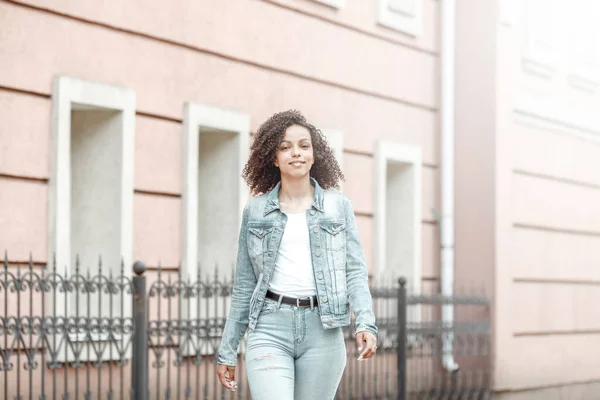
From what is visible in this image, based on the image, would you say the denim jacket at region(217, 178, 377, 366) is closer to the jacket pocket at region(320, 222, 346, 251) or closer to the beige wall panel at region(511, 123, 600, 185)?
the jacket pocket at region(320, 222, 346, 251)

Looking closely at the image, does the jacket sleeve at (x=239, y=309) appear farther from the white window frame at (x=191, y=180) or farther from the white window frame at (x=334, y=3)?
the white window frame at (x=334, y=3)

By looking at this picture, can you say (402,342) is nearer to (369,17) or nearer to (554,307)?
(369,17)

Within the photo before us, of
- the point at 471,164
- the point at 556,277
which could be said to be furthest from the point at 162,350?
the point at 556,277

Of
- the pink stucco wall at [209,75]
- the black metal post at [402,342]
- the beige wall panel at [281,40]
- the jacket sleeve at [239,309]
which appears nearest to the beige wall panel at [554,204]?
the pink stucco wall at [209,75]

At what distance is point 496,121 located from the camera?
43.4ft

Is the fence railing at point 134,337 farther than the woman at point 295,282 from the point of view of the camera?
Yes

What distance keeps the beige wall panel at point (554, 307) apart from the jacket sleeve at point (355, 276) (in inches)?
331

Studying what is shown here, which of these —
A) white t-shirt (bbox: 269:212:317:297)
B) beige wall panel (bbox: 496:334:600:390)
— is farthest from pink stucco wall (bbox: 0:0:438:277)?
white t-shirt (bbox: 269:212:317:297)

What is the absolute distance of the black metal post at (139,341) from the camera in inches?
316

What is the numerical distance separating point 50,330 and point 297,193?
A: 115 inches

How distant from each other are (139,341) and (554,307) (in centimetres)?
777

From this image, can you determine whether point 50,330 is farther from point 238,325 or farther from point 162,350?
point 238,325

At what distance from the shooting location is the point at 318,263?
527 centimetres

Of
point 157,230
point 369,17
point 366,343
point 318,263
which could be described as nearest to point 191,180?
point 157,230
